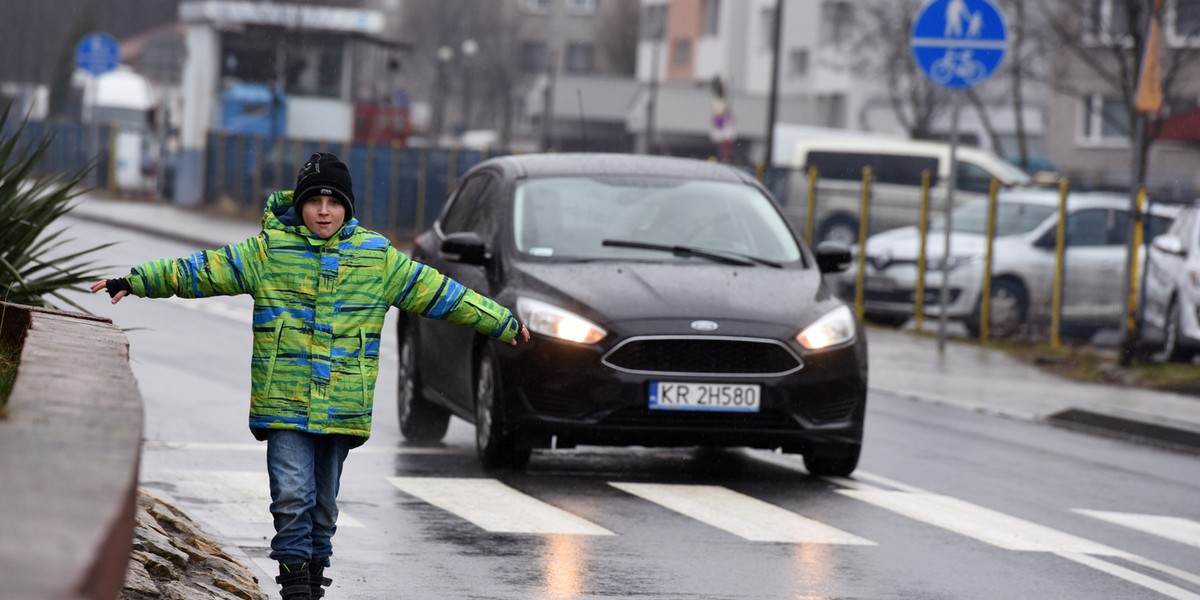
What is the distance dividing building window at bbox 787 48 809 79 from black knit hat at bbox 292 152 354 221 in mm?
72548

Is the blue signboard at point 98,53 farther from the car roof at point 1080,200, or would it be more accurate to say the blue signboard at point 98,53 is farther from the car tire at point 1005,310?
the car tire at point 1005,310

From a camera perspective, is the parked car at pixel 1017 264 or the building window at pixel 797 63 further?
the building window at pixel 797 63

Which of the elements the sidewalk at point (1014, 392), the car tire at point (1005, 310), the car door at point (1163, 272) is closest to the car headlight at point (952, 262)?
the car tire at point (1005, 310)

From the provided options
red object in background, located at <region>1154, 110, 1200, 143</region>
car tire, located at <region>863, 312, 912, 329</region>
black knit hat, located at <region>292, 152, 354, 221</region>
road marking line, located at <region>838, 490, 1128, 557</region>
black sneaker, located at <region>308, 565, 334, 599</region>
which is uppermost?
black knit hat, located at <region>292, 152, 354, 221</region>

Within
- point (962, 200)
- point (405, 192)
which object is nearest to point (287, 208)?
point (962, 200)

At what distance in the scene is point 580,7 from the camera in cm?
12400

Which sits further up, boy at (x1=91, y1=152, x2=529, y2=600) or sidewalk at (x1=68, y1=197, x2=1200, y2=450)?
boy at (x1=91, y1=152, x2=529, y2=600)

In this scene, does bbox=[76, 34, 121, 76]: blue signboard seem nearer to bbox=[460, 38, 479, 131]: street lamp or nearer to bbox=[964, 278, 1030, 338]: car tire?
bbox=[964, 278, 1030, 338]: car tire

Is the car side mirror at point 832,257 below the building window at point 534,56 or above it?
below

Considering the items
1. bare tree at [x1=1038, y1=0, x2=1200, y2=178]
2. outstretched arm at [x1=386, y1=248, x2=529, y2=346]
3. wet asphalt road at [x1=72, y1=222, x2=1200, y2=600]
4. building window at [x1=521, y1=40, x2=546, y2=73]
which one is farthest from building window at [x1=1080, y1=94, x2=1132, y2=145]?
building window at [x1=521, y1=40, x2=546, y2=73]

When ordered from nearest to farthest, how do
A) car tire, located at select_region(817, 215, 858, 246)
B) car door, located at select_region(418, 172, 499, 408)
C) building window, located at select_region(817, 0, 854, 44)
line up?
car door, located at select_region(418, 172, 499, 408) < car tire, located at select_region(817, 215, 858, 246) < building window, located at select_region(817, 0, 854, 44)

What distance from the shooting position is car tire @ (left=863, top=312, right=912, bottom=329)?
24547 mm

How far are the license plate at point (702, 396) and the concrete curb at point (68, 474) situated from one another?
190 inches

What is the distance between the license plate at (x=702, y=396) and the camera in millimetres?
10375
